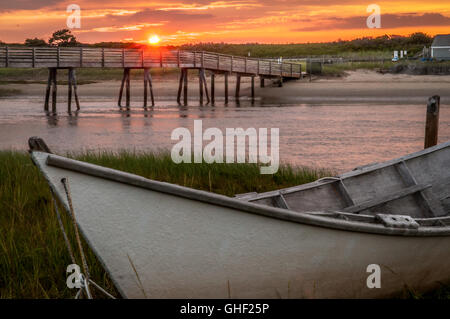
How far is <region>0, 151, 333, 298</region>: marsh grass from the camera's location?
5.81 metres

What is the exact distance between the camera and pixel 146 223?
4.28 m

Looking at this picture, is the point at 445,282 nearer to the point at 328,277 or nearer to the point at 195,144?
the point at 328,277

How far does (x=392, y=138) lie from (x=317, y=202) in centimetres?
1792

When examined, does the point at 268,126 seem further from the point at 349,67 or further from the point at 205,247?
the point at 349,67

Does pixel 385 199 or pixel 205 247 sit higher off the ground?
pixel 205 247

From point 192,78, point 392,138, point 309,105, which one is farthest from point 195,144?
point 192,78

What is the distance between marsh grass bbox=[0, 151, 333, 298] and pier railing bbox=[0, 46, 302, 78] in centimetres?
2190

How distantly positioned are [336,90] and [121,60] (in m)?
17.4

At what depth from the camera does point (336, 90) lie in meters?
45.9

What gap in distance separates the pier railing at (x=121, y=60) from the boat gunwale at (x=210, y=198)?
29893mm

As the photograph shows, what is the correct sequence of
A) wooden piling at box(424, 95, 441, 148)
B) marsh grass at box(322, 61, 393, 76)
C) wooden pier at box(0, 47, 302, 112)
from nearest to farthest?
1. wooden piling at box(424, 95, 441, 148)
2. wooden pier at box(0, 47, 302, 112)
3. marsh grass at box(322, 61, 393, 76)

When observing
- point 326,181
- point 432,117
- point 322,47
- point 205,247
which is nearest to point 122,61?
point 432,117

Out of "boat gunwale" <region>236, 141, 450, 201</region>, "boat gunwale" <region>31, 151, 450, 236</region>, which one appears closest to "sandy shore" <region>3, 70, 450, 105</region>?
"boat gunwale" <region>236, 141, 450, 201</region>

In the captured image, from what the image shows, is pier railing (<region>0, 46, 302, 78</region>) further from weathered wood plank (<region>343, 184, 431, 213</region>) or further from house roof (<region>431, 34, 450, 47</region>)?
weathered wood plank (<region>343, 184, 431, 213</region>)
